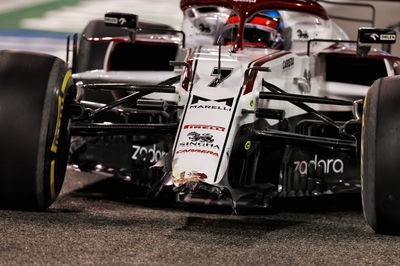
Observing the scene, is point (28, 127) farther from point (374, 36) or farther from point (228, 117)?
point (374, 36)

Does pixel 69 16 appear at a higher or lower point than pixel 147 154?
lower

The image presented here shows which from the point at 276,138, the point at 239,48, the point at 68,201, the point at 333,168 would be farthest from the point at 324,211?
the point at 68,201

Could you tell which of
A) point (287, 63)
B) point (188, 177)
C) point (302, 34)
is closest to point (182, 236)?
point (188, 177)

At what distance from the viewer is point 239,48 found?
5.54 meters

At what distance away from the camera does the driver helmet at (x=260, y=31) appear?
5953 mm

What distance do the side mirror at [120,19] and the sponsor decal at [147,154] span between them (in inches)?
32.1

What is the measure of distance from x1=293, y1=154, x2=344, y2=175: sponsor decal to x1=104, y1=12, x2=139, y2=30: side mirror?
55.7 inches

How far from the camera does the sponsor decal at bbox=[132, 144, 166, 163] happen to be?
5406 mm

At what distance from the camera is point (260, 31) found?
5992mm

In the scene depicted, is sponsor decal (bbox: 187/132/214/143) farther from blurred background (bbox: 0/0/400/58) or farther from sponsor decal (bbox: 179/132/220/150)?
blurred background (bbox: 0/0/400/58)

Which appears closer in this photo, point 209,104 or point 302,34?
point 209,104

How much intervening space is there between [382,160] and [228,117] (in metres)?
0.90

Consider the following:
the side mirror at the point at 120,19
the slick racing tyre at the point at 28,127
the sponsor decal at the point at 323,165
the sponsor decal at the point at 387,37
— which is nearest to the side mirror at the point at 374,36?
the sponsor decal at the point at 387,37

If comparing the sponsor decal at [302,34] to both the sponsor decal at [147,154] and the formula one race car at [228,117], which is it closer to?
the formula one race car at [228,117]
